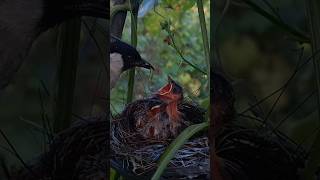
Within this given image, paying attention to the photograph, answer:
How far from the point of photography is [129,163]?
8.22 ft

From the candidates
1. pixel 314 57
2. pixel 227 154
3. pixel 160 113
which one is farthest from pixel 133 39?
pixel 314 57

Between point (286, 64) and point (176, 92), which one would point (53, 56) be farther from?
point (286, 64)

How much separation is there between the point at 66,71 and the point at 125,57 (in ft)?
0.96

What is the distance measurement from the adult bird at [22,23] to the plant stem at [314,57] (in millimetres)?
1069

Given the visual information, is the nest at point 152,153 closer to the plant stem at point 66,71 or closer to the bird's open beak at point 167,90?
the bird's open beak at point 167,90

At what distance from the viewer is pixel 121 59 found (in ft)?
8.29

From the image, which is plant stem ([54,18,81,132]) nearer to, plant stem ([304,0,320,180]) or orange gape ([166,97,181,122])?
orange gape ([166,97,181,122])

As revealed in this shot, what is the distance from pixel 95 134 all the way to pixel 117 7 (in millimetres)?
622

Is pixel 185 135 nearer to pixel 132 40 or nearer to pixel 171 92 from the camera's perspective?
pixel 171 92

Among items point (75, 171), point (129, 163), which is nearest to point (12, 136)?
point (75, 171)

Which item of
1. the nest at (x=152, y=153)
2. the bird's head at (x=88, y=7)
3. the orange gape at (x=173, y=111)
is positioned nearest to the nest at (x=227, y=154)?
the nest at (x=152, y=153)

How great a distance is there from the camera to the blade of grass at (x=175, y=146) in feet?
8.06

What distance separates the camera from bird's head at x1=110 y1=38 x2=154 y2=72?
2523 millimetres

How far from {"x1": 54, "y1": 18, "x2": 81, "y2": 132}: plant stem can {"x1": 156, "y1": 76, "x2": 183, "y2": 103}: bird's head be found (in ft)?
1.41
